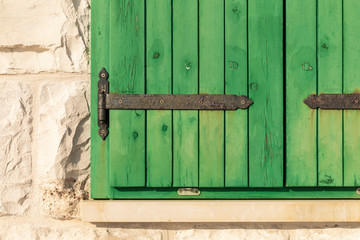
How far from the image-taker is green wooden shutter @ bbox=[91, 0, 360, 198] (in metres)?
1.53

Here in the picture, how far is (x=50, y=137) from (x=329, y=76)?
1040 mm

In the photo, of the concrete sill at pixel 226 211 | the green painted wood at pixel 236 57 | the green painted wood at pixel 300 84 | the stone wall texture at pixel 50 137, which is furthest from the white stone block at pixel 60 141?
the green painted wood at pixel 300 84

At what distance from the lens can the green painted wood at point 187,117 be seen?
153cm

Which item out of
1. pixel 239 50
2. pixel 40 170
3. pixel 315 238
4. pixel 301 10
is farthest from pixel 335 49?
pixel 40 170

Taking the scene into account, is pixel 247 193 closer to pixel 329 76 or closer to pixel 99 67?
pixel 329 76

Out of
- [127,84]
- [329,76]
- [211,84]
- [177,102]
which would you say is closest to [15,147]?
[127,84]

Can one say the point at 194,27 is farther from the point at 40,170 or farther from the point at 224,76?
the point at 40,170

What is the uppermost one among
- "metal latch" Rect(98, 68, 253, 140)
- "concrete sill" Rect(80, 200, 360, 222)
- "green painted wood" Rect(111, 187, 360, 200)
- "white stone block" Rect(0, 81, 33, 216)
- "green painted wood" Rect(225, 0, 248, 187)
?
"green painted wood" Rect(225, 0, 248, 187)

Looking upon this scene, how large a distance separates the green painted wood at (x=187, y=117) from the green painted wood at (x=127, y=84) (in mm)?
122

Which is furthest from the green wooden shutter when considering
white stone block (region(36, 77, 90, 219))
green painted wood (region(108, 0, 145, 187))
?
white stone block (region(36, 77, 90, 219))

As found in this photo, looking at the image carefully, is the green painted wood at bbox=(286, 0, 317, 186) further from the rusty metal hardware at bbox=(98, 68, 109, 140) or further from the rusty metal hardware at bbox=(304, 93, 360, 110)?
the rusty metal hardware at bbox=(98, 68, 109, 140)

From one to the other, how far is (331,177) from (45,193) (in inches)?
41.0

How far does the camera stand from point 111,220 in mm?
1531

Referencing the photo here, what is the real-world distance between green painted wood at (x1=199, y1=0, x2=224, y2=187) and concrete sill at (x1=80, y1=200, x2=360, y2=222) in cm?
10
